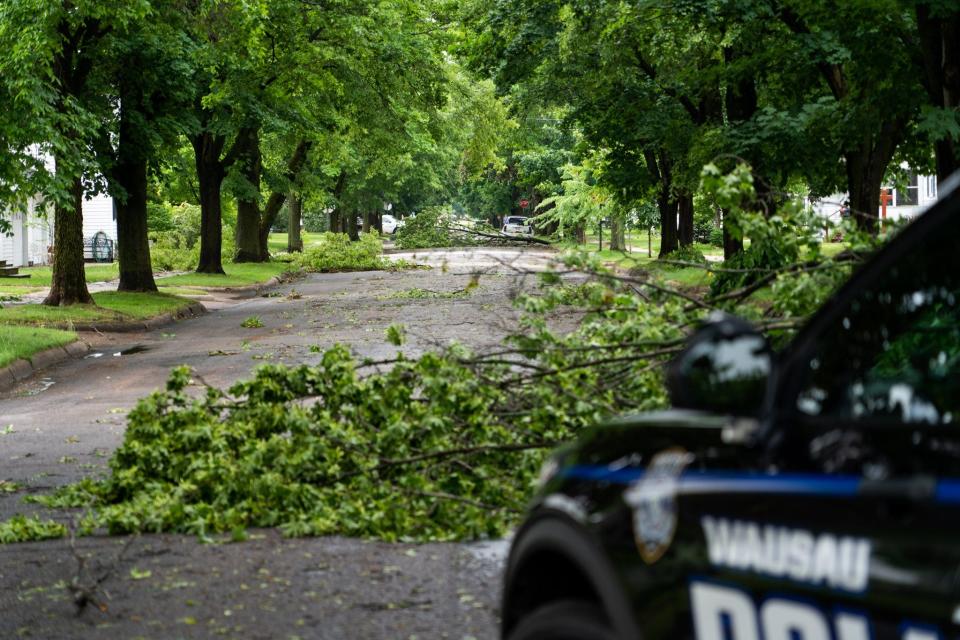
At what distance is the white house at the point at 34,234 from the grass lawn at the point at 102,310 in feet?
50.3

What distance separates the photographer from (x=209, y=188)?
39.8 metres

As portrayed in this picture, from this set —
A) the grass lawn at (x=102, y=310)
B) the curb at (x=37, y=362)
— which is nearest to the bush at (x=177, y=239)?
the grass lawn at (x=102, y=310)

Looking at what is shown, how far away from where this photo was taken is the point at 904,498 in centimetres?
202

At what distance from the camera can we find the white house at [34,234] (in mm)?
47381

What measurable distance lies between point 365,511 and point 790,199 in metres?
4.13

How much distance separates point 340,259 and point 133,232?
20.6m

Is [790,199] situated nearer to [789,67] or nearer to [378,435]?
[378,435]

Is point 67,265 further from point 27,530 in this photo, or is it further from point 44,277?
point 27,530

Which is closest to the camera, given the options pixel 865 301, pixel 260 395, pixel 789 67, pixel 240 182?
pixel 865 301

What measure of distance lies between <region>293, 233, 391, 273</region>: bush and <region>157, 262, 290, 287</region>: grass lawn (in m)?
2.20

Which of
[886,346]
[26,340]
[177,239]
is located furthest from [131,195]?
[177,239]

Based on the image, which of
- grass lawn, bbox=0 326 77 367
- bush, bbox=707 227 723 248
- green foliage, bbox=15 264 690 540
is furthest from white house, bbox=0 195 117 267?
green foliage, bbox=15 264 690 540

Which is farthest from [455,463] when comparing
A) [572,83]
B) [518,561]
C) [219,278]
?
[219,278]

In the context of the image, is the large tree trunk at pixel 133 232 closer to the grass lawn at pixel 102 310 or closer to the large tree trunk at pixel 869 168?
the grass lawn at pixel 102 310
